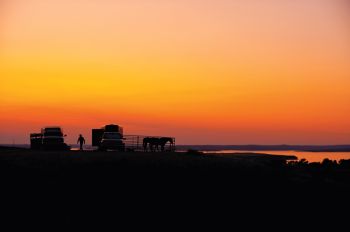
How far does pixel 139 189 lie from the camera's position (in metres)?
31.8

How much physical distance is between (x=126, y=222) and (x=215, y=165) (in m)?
14.9

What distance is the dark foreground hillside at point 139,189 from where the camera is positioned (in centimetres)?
2806

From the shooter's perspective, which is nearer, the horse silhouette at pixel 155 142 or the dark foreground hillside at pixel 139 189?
the dark foreground hillside at pixel 139 189

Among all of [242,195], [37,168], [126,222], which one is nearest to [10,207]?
[126,222]

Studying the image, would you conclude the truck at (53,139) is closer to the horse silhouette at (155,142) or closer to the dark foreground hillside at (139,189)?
the horse silhouette at (155,142)

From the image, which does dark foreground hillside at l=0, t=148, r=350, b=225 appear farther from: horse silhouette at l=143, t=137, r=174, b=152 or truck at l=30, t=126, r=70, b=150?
horse silhouette at l=143, t=137, r=174, b=152

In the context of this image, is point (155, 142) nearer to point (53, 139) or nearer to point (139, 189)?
point (53, 139)

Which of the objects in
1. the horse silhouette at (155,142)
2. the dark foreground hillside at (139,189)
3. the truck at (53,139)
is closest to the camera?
the dark foreground hillside at (139,189)

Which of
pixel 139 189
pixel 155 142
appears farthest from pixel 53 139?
pixel 139 189

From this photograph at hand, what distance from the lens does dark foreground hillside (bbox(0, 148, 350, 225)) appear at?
28062mm

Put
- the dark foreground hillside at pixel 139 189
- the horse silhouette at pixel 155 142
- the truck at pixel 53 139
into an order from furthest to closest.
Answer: the horse silhouette at pixel 155 142, the truck at pixel 53 139, the dark foreground hillside at pixel 139 189

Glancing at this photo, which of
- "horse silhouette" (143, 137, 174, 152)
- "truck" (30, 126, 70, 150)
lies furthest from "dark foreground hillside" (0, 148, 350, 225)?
"horse silhouette" (143, 137, 174, 152)

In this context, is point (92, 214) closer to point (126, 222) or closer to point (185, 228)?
point (126, 222)

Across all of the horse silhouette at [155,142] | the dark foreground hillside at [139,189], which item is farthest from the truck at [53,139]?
the dark foreground hillside at [139,189]
